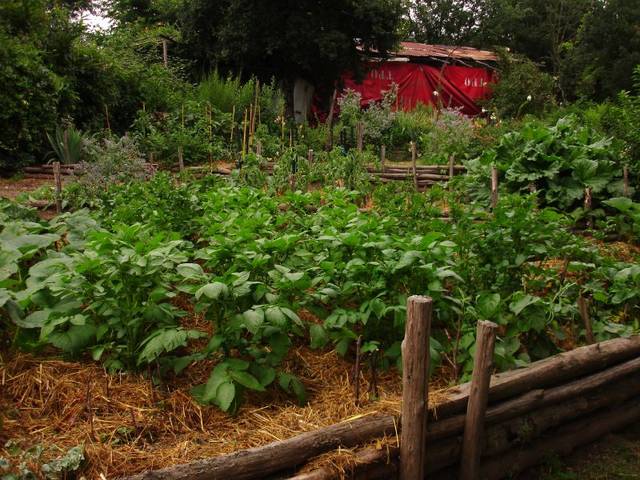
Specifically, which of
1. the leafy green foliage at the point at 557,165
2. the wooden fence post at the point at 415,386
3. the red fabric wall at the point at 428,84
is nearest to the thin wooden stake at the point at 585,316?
the wooden fence post at the point at 415,386

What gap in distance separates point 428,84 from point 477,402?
72.4 feet

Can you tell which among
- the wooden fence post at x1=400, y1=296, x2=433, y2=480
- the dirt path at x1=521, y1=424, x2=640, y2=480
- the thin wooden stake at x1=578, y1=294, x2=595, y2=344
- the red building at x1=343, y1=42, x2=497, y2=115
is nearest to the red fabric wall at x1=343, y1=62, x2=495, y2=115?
the red building at x1=343, y1=42, x2=497, y2=115

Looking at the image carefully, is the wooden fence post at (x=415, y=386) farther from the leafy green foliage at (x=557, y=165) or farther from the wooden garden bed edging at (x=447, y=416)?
the leafy green foliage at (x=557, y=165)

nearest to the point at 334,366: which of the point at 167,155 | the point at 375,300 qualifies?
the point at 375,300

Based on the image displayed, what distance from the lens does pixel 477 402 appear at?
3.12 m

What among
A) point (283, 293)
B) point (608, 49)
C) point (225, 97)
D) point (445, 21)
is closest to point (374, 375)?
point (283, 293)

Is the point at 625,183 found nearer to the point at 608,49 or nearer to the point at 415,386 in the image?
the point at 415,386

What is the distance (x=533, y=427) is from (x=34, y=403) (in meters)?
2.77

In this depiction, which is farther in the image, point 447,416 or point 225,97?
point 225,97

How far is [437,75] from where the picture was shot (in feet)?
77.9

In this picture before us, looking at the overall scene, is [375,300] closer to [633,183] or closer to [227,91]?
[633,183]

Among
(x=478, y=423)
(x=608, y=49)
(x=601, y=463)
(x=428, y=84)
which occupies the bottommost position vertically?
(x=601, y=463)

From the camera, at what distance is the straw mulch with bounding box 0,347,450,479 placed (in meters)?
2.78

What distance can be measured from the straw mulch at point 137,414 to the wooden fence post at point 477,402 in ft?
1.31
